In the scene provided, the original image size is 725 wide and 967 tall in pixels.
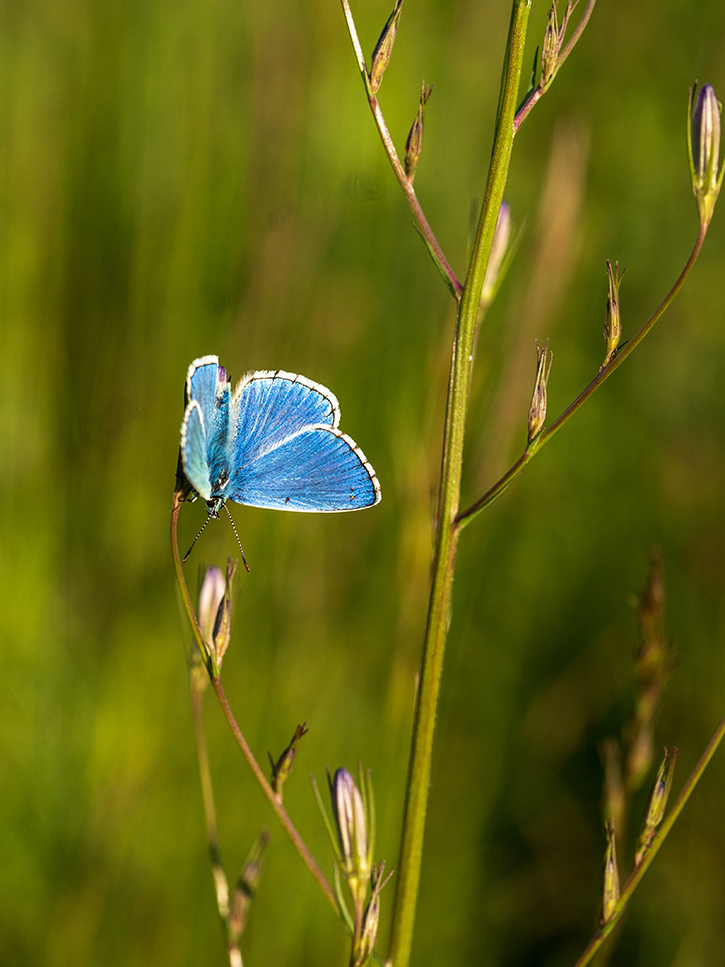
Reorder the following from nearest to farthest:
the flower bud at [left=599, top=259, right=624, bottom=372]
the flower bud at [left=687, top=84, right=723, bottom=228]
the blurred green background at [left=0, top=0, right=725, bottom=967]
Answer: the flower bud at [left=599, top=259, right=624, bottom=372], the flower bud at [left=687, top=84, right=723, bottom=228], the blurred green background at [left=0, top=0, right=725, bottom=967]

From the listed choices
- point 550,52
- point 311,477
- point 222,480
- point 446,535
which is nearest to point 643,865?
point 446,535

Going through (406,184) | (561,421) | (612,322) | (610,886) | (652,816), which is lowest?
(610,886)

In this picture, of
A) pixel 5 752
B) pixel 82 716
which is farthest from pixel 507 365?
pixel 5 752

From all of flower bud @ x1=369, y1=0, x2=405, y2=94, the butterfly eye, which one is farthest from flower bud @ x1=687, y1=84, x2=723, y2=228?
the butterfly eye

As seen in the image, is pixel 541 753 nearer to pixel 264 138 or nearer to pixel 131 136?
pixel 264 138

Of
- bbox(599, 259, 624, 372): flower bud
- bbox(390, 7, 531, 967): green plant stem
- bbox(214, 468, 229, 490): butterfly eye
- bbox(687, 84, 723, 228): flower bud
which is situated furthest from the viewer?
bbox(214, 468, 229, 490): butterfly eye

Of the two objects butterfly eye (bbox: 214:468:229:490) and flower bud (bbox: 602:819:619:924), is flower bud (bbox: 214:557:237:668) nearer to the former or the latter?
butterfly eye (bbox: 214:468:229:490)

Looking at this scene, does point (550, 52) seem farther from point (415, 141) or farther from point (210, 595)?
point (210, 595)
